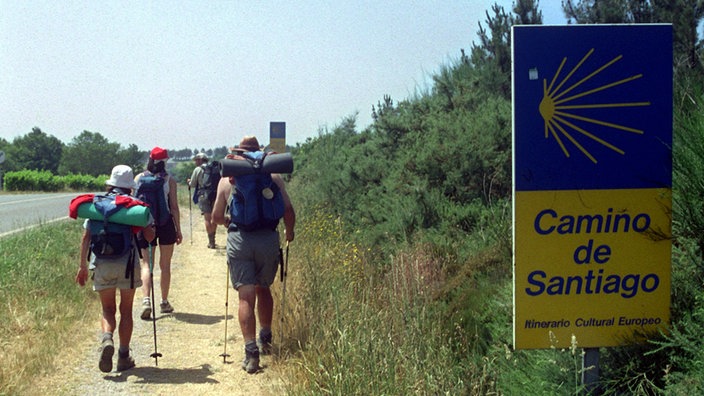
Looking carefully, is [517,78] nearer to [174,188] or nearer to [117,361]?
[117,361]

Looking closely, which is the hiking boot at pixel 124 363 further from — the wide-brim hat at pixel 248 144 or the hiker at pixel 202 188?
the hiker at pixel 202 188

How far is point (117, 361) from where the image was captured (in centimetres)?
614

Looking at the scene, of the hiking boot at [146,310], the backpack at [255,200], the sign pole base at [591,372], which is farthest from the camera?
the hiking boot at [146,310]

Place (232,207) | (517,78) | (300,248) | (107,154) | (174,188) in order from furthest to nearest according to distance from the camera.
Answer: (107,154)
(300,248)
(174,188)
(232,207)
(517,78)

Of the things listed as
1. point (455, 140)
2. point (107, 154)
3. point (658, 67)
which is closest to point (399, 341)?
point (658, 67)

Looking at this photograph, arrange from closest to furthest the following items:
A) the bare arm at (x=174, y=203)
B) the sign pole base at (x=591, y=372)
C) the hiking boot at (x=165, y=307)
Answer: the sign pole base at (x=591, y=372)
the bare arm at (x=174, y=203)
the hiking boot at (x=165, y=307)

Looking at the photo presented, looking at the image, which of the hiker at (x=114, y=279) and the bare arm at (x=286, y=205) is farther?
the bare arm at (x=286, y=205)

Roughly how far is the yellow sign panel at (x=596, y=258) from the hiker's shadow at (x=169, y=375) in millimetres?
3480

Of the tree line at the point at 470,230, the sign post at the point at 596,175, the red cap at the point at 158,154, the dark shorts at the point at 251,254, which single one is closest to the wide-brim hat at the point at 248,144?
the dark shorts at the point at 251,254

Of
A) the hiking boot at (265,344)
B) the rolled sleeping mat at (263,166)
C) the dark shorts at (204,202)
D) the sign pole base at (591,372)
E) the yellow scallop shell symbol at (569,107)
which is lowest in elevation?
the hiking boot at (265,344)

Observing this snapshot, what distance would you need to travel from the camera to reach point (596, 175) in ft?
10.4

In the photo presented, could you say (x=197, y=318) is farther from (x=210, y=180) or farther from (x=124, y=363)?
(x=210, y=180)

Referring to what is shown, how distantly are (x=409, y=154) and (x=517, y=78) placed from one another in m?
5.20

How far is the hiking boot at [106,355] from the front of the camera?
5.77 metres
